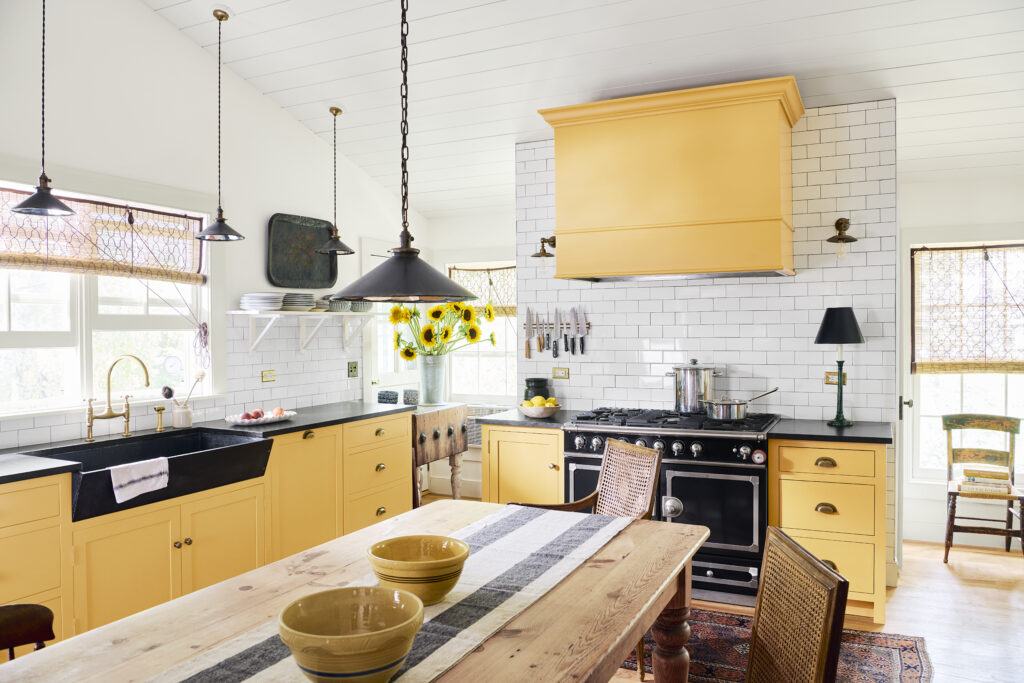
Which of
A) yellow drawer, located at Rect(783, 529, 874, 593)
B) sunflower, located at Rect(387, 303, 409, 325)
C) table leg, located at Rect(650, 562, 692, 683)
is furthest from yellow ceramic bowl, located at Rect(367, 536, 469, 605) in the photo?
sunflower, located at Rect(387, 303, 409, 325)

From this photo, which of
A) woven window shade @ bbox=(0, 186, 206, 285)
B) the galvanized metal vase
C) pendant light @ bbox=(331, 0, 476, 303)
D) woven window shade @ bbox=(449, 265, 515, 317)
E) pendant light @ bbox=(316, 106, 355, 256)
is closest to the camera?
pendant light @ bbox=(331, 0, 476, 303)

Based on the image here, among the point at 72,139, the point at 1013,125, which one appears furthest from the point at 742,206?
the point at 72,139

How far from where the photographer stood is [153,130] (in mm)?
4051

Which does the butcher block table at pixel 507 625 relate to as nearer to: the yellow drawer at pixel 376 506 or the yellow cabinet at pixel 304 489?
the yellow cabinet at pixel 304 489

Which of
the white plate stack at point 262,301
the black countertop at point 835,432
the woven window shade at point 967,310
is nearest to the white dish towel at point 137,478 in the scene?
the white plate stack at point 262,301

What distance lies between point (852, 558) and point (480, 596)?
272 centimetres

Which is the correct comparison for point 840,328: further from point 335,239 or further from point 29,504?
point 29,504

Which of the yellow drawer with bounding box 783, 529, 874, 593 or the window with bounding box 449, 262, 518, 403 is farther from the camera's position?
the window with bounding box 449, 262, 518, 403

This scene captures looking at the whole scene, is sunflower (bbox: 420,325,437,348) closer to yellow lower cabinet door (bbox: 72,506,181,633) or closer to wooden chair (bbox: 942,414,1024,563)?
yellow lower cabinet door (bbox: 72,506,181,633)

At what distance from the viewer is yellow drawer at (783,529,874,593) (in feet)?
12.2

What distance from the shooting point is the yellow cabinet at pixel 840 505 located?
368cm

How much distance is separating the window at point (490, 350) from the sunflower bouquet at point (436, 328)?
193 millimetres

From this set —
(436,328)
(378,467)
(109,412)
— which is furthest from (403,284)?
(436,328)

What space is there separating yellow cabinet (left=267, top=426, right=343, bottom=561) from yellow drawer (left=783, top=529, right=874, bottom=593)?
2.80 m
